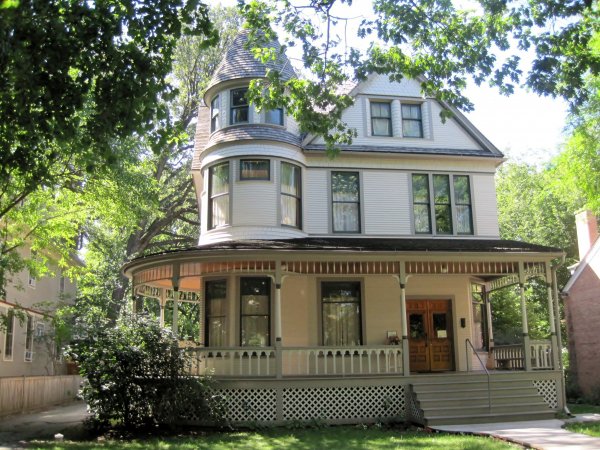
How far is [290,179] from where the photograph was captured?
61.4 ft

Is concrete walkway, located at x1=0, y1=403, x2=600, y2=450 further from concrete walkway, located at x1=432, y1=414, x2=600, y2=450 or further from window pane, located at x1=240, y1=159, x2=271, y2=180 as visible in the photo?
window pane, located at x1=240, y1=159, x2=271, y2=180

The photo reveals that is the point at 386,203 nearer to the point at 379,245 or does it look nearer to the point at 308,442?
the point at 379,245

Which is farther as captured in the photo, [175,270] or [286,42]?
[175,270]

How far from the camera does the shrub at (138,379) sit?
13797 millimetres

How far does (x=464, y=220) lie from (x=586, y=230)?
278 inches

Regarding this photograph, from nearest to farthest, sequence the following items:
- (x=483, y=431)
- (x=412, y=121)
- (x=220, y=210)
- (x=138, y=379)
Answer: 1. (x=483, y=431)
2. (x=138, y=379)
3. (x=220, y=210)
4. (x=412, y=121)

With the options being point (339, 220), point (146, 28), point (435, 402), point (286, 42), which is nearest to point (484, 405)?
point (435, 402)

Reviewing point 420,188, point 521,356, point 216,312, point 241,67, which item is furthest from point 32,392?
point 521,356

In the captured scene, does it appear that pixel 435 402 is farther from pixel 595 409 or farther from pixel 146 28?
pixel 146 28

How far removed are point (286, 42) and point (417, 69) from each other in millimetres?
3189

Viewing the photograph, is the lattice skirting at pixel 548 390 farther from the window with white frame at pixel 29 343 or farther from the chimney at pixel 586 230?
the window with white frame at pixel 29 343

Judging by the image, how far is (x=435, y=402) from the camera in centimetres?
1504

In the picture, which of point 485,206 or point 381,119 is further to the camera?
point 381,119

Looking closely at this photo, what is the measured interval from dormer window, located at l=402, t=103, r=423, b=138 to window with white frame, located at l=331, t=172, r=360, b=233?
2.48 metres
